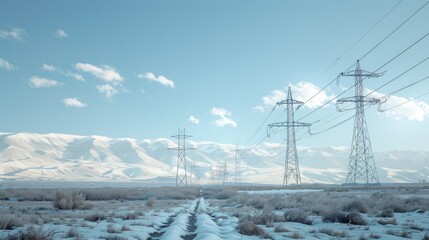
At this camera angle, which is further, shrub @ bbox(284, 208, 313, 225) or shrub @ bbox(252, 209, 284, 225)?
shrub @ bbox(284, 208, 313, 225)

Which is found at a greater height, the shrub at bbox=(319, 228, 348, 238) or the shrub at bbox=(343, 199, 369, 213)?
the shrub at bbox=(343, 199, 369, 213)

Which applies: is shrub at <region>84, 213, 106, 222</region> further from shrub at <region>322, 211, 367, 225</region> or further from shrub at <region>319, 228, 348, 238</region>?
shrub at <region>322, 211, 367, 225</region>

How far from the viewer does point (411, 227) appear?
1520cm

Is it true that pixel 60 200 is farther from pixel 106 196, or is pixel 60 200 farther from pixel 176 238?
pixel 106 196

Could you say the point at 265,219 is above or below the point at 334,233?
above

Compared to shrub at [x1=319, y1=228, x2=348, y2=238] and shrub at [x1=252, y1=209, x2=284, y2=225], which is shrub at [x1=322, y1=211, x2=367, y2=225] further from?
shrub at [x1=319, y1=228, x2=348, y2=238]

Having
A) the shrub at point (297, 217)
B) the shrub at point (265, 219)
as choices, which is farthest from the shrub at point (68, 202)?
the shrub at point (297, 217)

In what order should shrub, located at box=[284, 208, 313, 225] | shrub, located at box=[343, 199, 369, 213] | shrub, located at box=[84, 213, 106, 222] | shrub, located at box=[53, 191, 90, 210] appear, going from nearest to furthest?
shrub, located at box=[284, 208, 313, 225] → shrub, located at box=[84, 213, 106, 222] → shrub, located at box=[343, 199, 369, 213] → shrub, located at box=[53, 191, 90, 210]

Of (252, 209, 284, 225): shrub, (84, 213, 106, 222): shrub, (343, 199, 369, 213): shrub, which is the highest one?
(343, 199, 369, 213): shrub

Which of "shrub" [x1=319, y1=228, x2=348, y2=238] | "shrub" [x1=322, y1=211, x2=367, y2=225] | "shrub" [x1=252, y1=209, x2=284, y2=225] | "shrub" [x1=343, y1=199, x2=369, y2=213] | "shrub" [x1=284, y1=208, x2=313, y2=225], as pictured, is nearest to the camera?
"shrub" [x1=319, y1=228, x2=348, y2=238]

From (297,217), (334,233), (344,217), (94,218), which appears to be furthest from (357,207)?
(94,218)

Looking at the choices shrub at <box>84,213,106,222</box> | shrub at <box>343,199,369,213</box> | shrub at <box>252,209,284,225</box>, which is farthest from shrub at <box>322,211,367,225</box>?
shrub at <box>84,213,106,222</box>

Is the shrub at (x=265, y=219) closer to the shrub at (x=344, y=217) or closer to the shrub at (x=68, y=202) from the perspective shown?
the shrub at (x=344, y=217)

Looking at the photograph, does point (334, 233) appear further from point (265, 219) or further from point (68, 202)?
point (68, 202)
